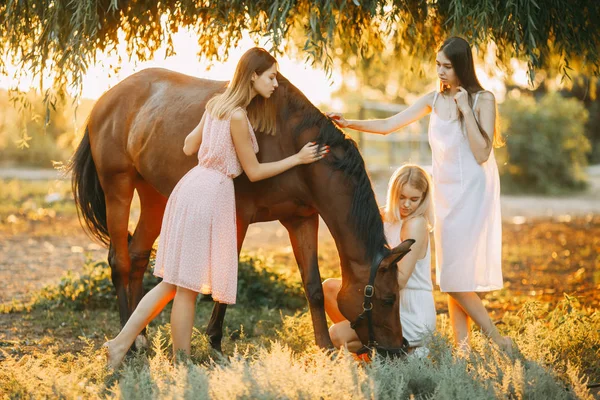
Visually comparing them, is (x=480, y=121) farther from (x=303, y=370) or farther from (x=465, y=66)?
(x=303, y=370)

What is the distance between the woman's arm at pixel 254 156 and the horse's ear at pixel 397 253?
0.69 meters

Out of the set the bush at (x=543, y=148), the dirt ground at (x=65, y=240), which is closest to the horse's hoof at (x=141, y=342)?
the dirt ground at (x=65, y=240)

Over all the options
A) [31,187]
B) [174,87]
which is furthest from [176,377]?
[31,187]

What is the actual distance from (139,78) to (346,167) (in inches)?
84.5

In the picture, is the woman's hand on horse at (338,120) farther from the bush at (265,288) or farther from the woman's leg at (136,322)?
the bush at (265,288)

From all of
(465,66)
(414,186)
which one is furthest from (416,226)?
(465,66)

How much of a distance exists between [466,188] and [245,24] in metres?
1.89

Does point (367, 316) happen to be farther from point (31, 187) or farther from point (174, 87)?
point (31, 187)

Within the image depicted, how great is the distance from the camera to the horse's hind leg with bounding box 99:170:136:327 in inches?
213

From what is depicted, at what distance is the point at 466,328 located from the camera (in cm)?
465

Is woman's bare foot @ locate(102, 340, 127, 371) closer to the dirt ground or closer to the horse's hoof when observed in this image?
the horse's hoof

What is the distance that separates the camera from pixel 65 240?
36.1 ft

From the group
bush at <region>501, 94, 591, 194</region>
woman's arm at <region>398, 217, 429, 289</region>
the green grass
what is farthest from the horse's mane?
Answer: bush at <region>501, 94, 591, 194</region>

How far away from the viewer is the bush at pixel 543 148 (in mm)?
18000
